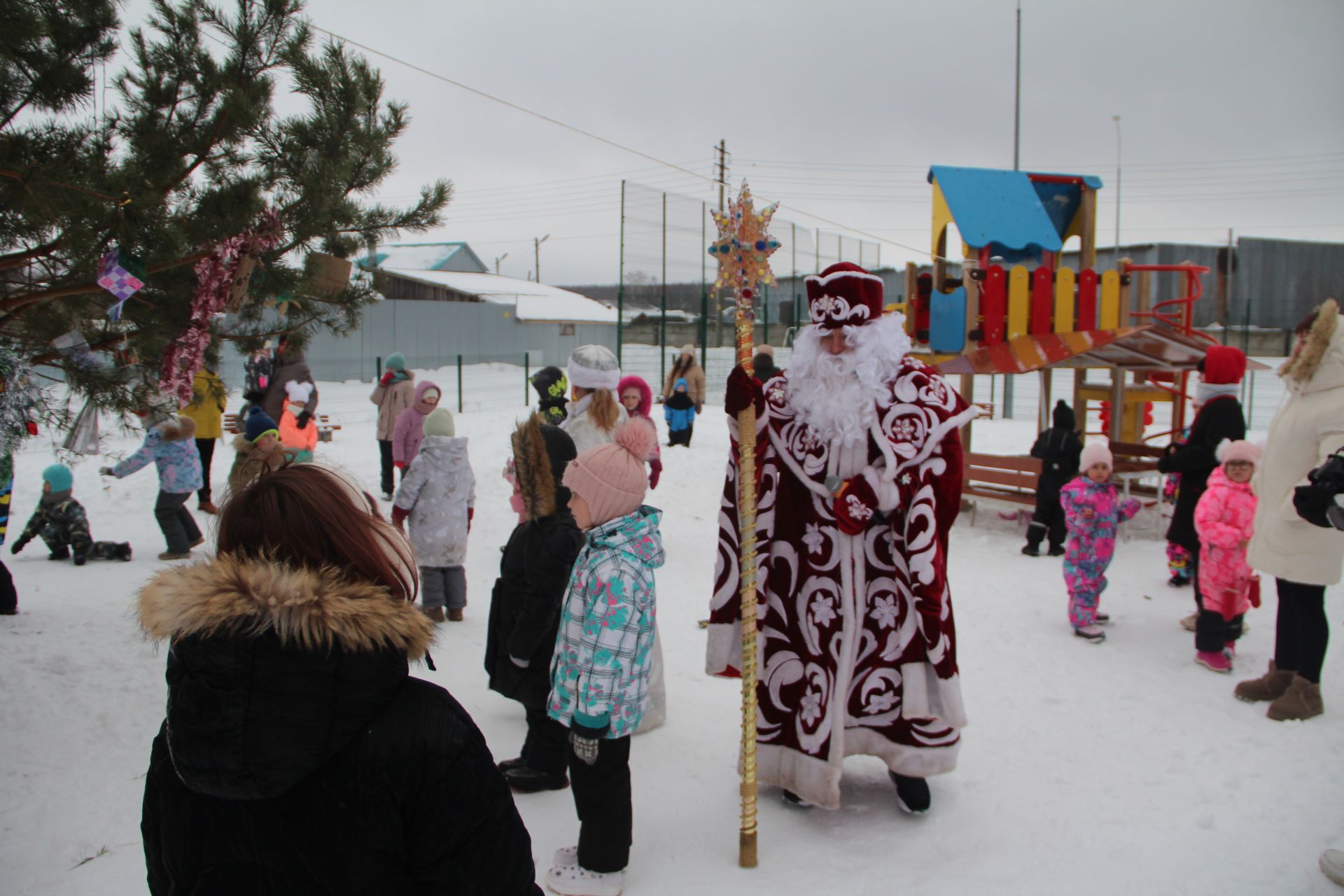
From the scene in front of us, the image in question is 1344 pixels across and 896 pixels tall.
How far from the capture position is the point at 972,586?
6863 millimetres

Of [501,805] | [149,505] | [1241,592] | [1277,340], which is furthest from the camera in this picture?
[1277,340]

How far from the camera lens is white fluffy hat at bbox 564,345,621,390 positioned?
5918mm

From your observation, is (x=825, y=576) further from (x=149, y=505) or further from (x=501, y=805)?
(x=149, y=505)

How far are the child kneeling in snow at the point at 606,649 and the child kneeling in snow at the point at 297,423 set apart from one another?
5274 millimetres

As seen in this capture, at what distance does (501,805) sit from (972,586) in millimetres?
6090

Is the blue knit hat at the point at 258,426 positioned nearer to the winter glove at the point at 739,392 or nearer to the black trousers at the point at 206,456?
the black trousers at the point at 206,456

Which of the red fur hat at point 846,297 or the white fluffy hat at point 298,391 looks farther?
the white fluffy hat at point 298,391

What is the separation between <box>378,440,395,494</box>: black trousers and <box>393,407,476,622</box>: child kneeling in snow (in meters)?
4.00

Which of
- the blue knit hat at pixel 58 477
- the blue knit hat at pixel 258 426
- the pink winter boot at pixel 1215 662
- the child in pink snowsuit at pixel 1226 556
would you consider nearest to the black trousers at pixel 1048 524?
the child in pink snowsuit at pixel 1226 556

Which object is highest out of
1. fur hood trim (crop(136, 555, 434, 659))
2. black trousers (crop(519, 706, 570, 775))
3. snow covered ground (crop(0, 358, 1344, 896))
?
fur hood trim (crop(136, 555, 434, 659))

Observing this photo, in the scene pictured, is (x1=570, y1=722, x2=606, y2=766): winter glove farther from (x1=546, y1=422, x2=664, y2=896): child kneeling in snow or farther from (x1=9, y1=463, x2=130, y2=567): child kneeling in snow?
(x1=9, y1=463, x2=130, y2=567): child kneeling in snow

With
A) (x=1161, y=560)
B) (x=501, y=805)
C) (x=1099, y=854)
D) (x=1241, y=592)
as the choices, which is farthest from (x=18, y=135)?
(x=1161, y=560)

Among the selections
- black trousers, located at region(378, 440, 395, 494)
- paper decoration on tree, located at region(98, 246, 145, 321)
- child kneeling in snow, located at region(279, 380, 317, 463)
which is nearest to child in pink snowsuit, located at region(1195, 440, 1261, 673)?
paper decoration on tree, located at region(98, 246, 145, 321)

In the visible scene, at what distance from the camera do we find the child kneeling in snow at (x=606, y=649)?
274 centimetres
